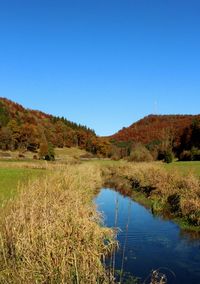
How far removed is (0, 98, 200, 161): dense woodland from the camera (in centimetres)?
10981

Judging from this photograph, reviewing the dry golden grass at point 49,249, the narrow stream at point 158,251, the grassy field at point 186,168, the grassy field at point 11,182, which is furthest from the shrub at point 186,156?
the dry golden grass at point 49,249

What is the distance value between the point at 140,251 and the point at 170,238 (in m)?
2.80

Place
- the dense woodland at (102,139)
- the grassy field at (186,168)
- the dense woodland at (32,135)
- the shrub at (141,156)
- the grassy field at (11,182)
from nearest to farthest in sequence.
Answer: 1. the grassy field at (11,182)
2. the grassy field at (186,168)
3. the shrub at (141,156)
4. the dense woodland at (102,139)
5. the dense woodland at (32,135)

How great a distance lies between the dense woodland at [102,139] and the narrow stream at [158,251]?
73806mm

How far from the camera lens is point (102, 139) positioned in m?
181

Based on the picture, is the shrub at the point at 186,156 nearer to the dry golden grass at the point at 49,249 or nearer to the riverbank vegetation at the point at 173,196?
the riverbank vegetation at the point at 173,196

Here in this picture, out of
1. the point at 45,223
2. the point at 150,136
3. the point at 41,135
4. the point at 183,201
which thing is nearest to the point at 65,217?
the point at 45,223

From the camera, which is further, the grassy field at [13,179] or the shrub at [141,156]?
the shrub at [141,156]

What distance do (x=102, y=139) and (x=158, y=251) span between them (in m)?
166

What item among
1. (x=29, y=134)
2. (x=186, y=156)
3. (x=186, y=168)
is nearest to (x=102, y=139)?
(x=29, y=134)

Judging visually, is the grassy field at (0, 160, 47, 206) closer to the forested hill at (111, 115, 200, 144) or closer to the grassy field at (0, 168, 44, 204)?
the grassy field at (0, 168, 44, 204)

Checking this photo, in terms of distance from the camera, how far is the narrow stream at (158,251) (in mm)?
12406

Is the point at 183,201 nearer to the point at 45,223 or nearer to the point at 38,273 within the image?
the point at 45,223

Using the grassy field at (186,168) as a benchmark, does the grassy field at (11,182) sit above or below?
below
